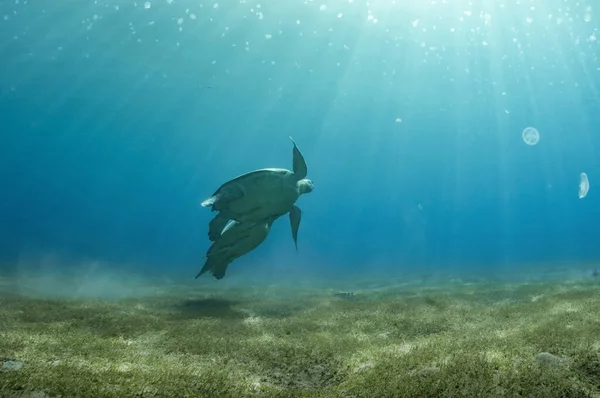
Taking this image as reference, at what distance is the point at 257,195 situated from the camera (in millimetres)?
14258

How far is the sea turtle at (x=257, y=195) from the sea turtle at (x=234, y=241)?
1.07ft

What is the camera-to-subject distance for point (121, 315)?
1110 cm

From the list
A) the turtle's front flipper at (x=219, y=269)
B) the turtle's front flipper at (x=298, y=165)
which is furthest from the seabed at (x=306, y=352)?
the turtle's front flipper at (x=298, y=165)

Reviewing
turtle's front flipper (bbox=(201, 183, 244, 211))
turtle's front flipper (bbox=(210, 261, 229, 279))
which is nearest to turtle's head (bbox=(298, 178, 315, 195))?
turtle's front flipper (bbox=(201, 183, 244, 211))

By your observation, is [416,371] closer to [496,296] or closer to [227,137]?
[496,296]

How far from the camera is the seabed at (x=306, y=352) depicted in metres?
5.20

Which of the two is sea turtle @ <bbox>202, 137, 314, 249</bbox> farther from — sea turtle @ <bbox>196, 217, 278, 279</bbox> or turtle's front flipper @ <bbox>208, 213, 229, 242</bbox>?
sea turtle @ <bbox>196, 217, 278, 279</bbox>

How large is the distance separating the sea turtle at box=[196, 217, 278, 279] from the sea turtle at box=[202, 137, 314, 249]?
1.07 feet

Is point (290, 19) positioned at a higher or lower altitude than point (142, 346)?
higher

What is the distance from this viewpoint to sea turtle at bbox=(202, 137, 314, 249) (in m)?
13.9

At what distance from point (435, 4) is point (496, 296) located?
38900mm

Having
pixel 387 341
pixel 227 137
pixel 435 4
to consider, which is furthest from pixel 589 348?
pixel 227 137

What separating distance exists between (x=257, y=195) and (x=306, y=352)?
7416mm

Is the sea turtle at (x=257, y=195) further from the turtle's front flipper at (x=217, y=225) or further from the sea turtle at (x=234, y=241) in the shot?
the sea turtle at (x=234, y=241)
